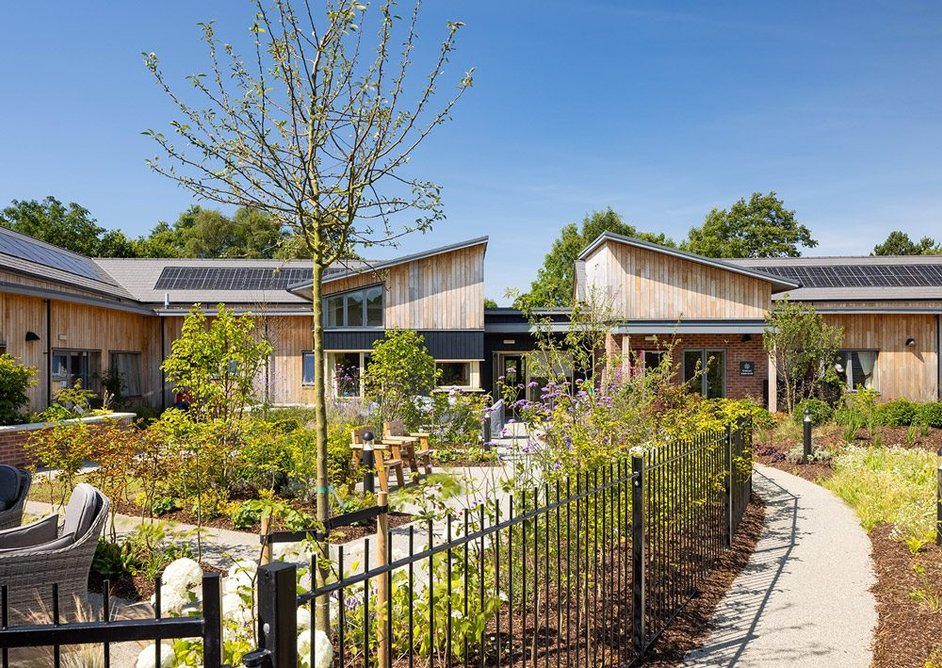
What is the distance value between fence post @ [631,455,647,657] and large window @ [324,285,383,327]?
18.0 m

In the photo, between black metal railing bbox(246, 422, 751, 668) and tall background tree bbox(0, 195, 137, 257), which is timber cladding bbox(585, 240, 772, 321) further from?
tall background tree bbox(0, 195, 137, 257)

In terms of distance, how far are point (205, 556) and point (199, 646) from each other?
456 centimetres

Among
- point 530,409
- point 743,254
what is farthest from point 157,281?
point 743,254

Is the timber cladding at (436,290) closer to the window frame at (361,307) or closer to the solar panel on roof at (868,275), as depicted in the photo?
the window frame at (361,307)

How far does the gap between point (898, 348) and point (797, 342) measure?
5876 mm

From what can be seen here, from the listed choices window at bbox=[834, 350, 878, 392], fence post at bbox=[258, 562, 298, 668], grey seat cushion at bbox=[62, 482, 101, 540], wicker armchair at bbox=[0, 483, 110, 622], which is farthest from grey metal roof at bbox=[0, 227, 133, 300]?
window at bbox=[834, 350, 878, 392]

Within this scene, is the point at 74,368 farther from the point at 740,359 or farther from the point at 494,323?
the point at 740,359

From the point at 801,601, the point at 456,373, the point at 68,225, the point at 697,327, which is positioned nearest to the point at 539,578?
the point at 801,601

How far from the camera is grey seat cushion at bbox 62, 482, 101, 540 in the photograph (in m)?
5.03

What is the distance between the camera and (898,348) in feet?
73.2

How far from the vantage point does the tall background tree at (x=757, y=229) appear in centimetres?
5228

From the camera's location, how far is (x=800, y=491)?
1086 cm

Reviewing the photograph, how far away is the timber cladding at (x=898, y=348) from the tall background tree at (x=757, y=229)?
30043 millimetres

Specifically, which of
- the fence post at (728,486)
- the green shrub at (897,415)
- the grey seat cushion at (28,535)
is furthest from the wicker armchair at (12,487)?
the green shrub at (897,415)
